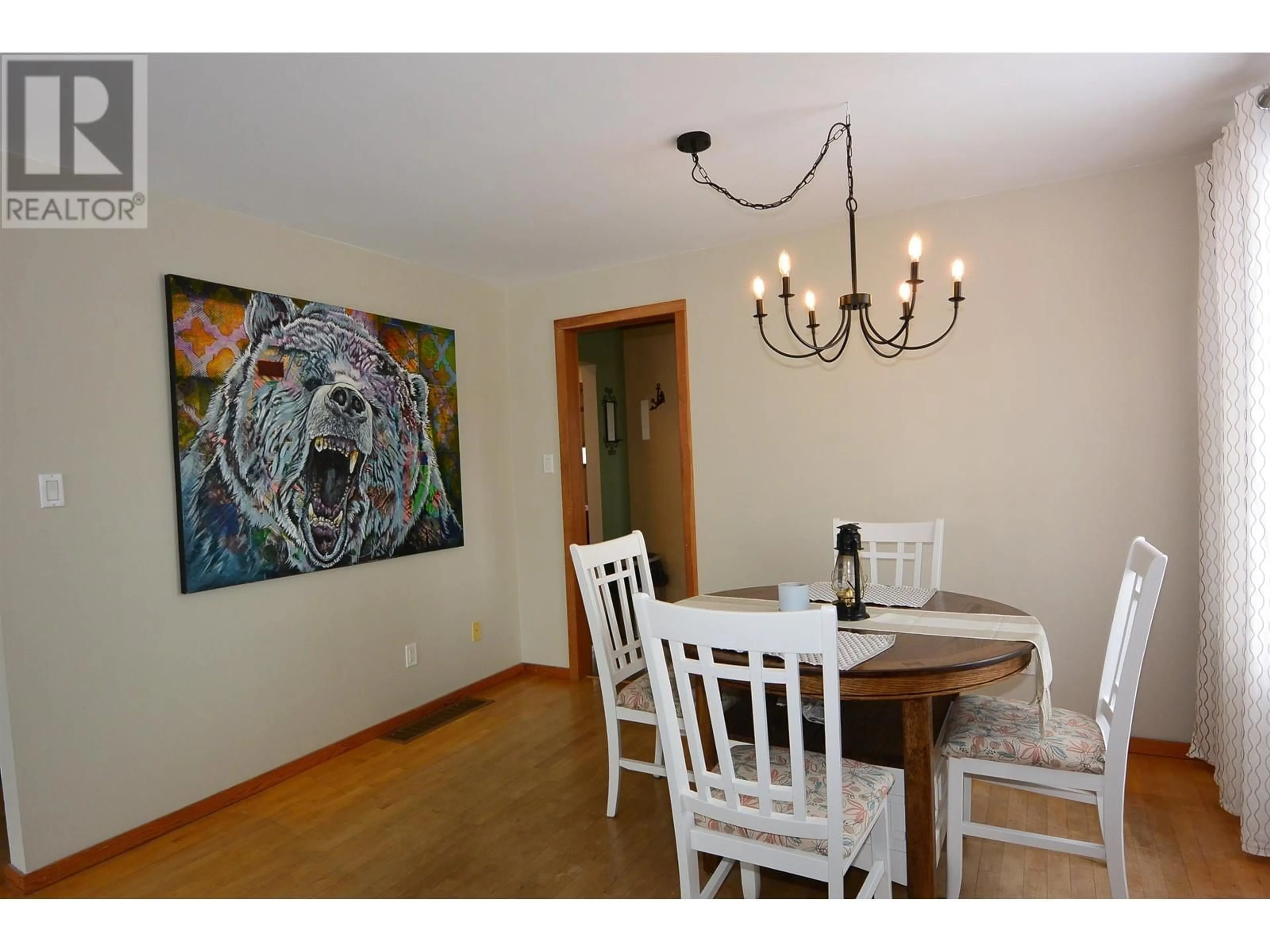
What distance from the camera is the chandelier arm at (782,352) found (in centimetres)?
351

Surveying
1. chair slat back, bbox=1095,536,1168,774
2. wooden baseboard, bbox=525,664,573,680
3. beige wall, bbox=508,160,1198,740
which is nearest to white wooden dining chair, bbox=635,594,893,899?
chair slat back, bbox=1095,536,1168,774

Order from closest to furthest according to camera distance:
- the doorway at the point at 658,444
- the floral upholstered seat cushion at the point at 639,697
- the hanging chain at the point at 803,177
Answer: the hanging chain at the point at 803,177 → the floral upholstered seat cushion at the point at 639,697 → the doorway at the point at 658,444

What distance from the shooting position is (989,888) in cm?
209

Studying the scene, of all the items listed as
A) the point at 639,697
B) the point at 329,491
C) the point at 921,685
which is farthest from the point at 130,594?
the point at 921,685

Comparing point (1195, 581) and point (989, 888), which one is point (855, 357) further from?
point (989, 888)

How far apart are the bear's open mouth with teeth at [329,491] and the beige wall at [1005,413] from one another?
5.65 ft

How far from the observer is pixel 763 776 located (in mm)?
1576

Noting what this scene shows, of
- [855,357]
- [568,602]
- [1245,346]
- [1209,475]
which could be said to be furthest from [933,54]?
[568,602]

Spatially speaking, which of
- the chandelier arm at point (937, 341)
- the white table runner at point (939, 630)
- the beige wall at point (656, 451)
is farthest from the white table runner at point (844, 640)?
the beige wall at point (656, 451)

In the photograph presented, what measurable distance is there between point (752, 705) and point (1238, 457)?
191 centimetres

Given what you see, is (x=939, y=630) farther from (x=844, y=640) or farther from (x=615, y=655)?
(x=615, y=655)

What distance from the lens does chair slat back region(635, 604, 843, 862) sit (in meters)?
1.46

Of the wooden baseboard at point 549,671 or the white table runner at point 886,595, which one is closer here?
the white table runner at point 886,595

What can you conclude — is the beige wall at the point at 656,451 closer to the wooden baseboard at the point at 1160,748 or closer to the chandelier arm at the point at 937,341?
the chandelier arm at the point at 937,341
